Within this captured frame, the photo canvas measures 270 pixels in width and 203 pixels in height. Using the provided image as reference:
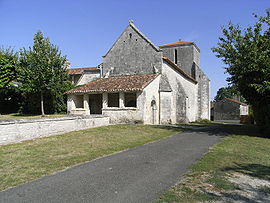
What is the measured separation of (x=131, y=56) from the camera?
75.8ft

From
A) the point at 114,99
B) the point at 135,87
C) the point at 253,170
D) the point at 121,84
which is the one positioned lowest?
the point at 253,170

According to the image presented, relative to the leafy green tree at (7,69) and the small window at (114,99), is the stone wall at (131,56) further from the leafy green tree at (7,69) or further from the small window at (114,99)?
the leafy green tree at (7,69)

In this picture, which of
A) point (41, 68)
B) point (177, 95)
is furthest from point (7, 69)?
point (177, 95)

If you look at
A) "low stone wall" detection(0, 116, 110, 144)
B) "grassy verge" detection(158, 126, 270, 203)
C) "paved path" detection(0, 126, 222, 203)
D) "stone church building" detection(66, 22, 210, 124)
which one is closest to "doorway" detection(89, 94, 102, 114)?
"stone church building" detection(66, 22, 210, 124)

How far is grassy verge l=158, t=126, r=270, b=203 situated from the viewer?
14.4 ft

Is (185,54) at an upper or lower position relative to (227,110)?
upper

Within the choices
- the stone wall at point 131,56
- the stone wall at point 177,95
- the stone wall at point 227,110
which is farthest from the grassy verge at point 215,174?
the stone wall at point 227,110

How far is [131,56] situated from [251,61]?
40.9 feet

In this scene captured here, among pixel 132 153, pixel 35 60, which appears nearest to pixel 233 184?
pixel 132 153

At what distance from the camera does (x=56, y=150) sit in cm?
921

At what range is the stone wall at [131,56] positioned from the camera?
22.2m

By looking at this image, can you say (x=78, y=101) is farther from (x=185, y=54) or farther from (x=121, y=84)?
(x=185, y=54)

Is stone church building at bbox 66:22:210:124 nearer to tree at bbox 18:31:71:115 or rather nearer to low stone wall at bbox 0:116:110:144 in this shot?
tree at bbox 18:31:71:115

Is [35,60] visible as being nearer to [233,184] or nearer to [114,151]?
[114,151]
